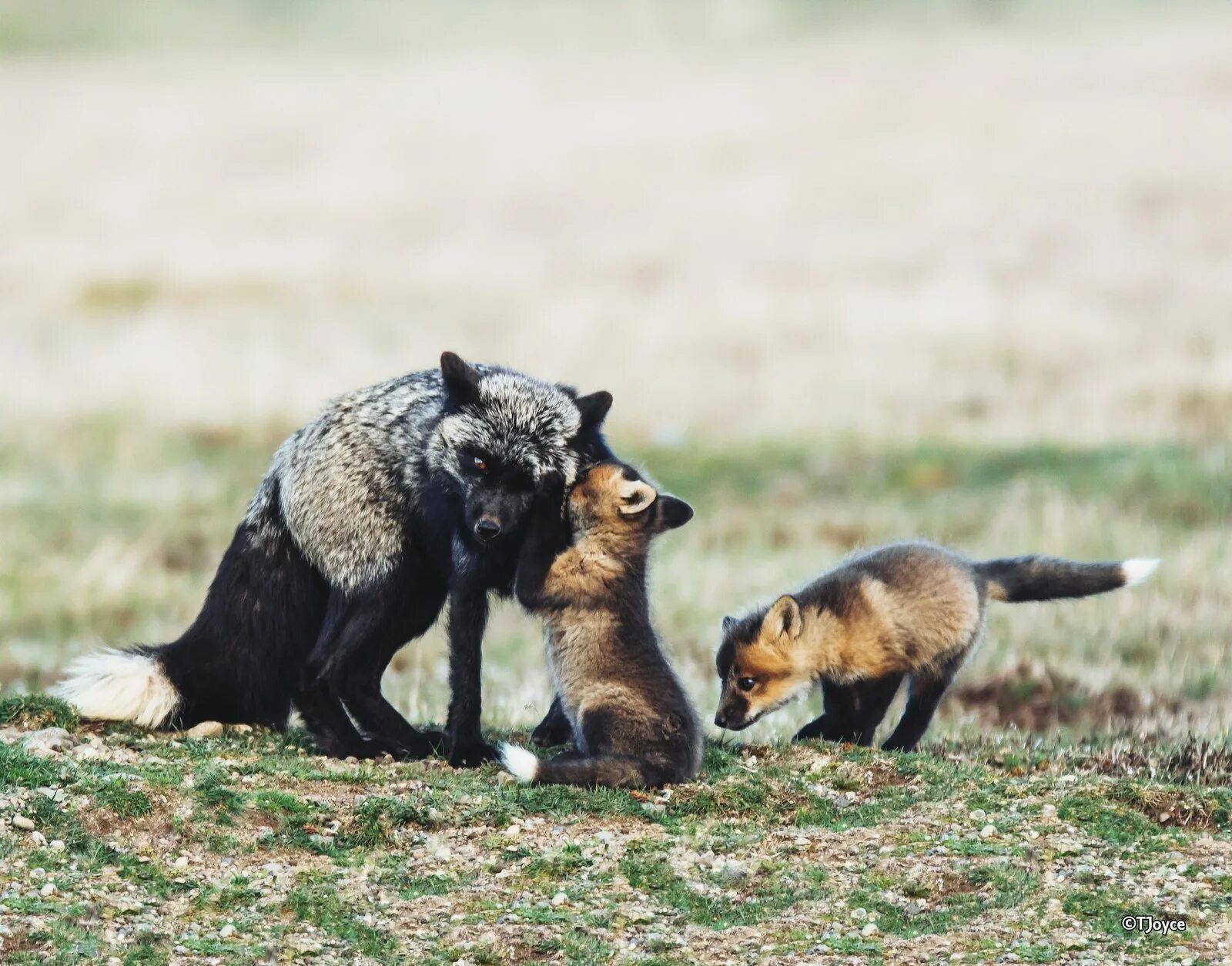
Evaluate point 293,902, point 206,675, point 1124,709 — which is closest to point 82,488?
point 206,675

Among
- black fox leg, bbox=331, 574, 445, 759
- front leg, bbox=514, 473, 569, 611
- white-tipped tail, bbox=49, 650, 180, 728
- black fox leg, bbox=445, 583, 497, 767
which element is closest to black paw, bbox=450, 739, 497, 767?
black fox leg, bbox=445, 583, 497, 767

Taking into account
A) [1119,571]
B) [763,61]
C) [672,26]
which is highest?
[672,26]

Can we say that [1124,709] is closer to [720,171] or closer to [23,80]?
[720,171]

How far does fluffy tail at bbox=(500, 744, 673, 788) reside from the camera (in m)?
7.36

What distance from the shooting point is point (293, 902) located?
6.19 metres

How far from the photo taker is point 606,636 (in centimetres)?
806

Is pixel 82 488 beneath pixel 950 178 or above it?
beneath

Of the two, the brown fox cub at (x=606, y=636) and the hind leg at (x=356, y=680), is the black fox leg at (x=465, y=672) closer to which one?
the brown fox cub at (x=606, y=636)

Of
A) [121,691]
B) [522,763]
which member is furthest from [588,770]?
[121,691]

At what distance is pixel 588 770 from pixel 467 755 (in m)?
0.95

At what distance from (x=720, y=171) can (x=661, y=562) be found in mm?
25032

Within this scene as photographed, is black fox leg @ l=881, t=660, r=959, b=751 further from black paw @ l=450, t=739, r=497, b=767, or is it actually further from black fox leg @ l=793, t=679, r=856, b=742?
black paw @ l=450, t=739, r=497, b=767

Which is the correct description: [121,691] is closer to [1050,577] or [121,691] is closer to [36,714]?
[36,714]

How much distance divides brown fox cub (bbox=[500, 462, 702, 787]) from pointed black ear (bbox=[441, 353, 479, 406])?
61cm
